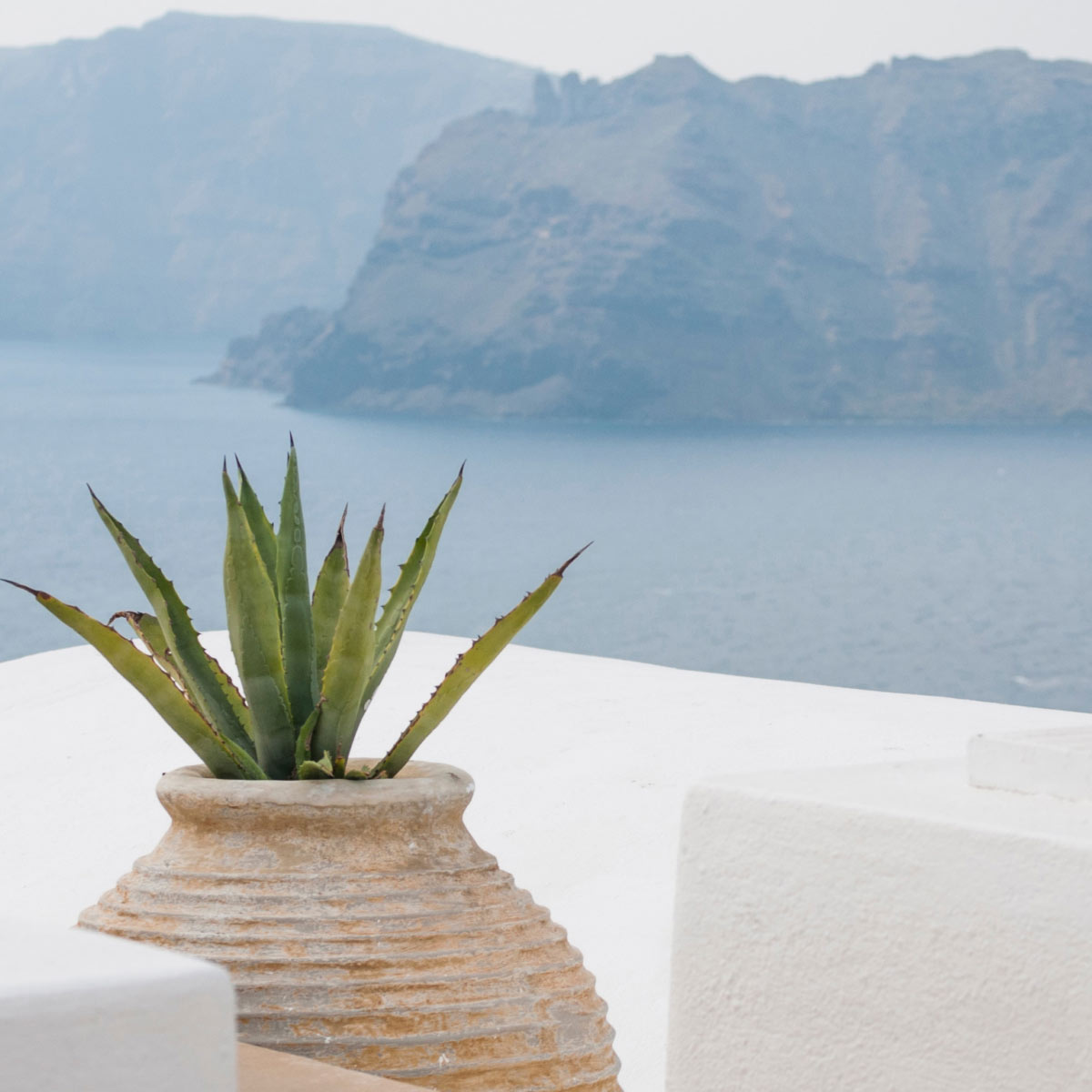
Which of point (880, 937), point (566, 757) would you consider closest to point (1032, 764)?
point (880, 937)

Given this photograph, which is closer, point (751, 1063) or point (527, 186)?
point (751, 1063)

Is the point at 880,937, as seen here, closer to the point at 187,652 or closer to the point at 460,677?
the point at 460,677

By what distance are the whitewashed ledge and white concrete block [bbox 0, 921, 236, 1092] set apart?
7.56 feet

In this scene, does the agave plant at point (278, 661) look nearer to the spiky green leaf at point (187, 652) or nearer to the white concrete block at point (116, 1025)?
the spiky green leaf at point (187, 652)

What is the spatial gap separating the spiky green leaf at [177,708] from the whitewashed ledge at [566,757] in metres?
1.67

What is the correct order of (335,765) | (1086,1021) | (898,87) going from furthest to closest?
(898,87), (335,765), (1086,1021)

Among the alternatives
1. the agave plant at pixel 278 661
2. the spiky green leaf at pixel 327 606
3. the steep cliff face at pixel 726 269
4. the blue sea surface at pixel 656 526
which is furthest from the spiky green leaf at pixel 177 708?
the steep cliff face at pixel 726 269

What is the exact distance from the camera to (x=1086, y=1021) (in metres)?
1.18

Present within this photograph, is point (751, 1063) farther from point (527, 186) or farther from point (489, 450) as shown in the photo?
point (527, 186)

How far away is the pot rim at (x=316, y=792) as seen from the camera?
134 centimetres

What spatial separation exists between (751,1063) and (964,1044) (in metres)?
0.20

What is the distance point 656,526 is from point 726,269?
31.1 m

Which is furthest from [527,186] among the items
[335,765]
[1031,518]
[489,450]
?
[335,765]

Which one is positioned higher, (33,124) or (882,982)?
(33,124)
